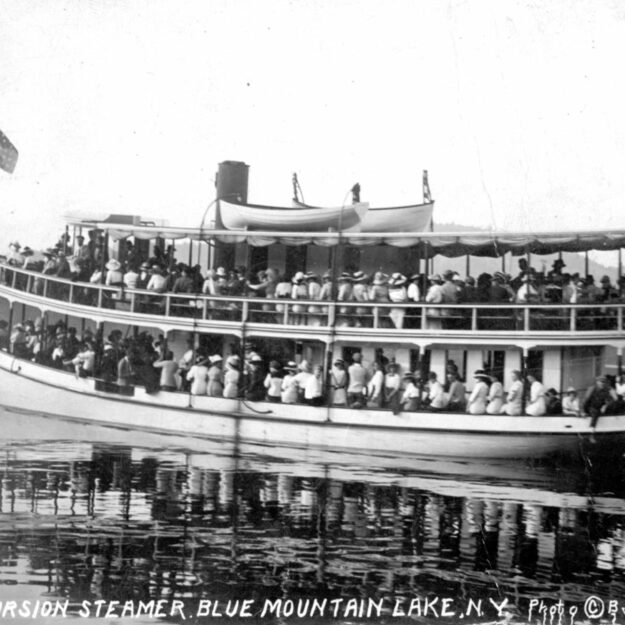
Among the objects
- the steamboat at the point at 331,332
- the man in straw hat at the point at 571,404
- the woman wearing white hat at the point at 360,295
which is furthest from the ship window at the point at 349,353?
the man in straw hat at the point at 571,404

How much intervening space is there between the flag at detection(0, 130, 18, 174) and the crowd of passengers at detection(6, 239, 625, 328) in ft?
10.1

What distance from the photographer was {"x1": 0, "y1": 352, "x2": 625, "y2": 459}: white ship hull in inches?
400

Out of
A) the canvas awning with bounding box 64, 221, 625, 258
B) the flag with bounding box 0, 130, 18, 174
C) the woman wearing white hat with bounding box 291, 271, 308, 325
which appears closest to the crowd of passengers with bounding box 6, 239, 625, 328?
the woman wearing white hat with bounding box 291, 271, 308, 325

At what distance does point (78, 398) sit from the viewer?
11688 mm

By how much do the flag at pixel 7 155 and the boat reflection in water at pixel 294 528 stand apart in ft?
9.48

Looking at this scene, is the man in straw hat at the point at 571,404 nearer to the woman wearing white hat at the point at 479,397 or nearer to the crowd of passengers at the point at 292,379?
the crowd of passengers at the point at 292,379

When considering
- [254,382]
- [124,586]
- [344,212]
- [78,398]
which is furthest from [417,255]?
[124,586]

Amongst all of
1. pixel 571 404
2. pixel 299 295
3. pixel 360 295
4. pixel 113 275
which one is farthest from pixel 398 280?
pixel 113 275

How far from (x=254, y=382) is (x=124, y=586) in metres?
5.04

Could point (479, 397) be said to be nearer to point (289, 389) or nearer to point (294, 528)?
point (289, 389)

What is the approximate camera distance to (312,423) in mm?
10836

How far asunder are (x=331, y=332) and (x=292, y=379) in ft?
2.55

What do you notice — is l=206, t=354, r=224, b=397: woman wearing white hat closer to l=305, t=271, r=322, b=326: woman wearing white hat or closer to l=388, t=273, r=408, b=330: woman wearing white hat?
l=305, t=271, r=322, b=326: woman wearing white hat

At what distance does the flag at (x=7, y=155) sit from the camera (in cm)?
810
